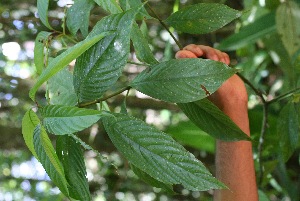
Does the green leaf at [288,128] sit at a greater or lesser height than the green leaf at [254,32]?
greater

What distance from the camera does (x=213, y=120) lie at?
0.71 m

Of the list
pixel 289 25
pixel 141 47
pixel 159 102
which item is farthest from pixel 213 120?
pixel 159 102

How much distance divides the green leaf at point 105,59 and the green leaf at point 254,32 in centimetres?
103

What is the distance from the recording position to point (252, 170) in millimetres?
1000

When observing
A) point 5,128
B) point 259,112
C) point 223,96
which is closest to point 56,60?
point 223,96

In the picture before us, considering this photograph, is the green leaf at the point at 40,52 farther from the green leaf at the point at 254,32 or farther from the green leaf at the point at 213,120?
the green leaf at the point at 254,32

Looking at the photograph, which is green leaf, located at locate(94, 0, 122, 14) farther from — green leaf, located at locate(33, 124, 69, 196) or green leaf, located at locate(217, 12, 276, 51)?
green leaf, located at locate(217, 12, 276, 51)

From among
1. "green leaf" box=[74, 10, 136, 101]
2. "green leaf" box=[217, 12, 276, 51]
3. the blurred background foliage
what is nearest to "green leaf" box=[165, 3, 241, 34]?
"green leaf" box=[74, 10, 136, 101]

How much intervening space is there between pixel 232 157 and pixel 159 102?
1113 millimetres

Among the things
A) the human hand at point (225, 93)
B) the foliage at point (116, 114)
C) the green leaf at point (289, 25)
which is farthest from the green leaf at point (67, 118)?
the green leaf at point (289, 25)

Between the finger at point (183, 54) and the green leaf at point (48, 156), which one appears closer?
the green leaf at point (48, 156)

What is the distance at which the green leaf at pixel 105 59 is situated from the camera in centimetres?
52

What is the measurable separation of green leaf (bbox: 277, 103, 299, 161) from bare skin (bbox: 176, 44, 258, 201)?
0.21 feet

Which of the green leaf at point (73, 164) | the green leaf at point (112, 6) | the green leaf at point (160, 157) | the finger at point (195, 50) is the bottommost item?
the finger at point (195, 50)
